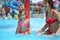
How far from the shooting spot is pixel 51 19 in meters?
1.75

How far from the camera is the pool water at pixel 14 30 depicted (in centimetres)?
177

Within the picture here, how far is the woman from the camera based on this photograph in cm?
A: 175

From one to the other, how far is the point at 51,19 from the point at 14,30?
37cm

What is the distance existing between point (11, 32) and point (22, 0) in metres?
0.33

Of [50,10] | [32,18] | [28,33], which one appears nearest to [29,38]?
[28,33]

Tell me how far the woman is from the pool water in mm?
48

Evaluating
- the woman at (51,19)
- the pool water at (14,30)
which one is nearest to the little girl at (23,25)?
the pool water at (14,30)

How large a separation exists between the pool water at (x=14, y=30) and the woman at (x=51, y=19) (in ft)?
0.16

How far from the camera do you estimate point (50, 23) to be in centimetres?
177

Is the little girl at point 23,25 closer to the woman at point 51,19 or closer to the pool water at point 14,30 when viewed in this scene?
the pool water at point 14,30

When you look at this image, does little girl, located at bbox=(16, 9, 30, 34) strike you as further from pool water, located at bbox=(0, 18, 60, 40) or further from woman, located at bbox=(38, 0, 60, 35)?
woman, located at bbox=(38, 0, 60, 35)

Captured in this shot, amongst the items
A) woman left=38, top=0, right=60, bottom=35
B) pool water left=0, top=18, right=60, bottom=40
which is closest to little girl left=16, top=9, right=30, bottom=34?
pool water left=0, top=18, right=60, bottom=40

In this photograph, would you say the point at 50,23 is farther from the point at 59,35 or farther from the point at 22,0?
the point at 22,0

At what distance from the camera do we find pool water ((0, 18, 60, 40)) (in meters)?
1.77
